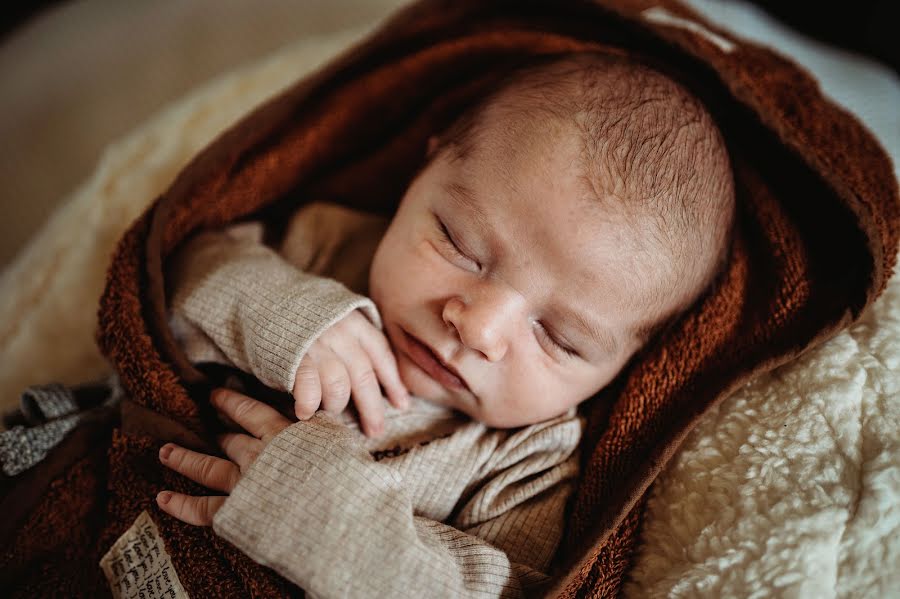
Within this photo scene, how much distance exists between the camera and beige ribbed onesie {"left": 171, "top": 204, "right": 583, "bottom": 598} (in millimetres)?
778

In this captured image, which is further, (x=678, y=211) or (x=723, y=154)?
(x=723, y=154)

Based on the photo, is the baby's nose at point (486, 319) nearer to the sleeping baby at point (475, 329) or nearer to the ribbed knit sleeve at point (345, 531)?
the sleeping baby at point (475, 329)

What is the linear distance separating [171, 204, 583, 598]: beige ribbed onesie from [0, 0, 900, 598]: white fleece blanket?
0.17 m

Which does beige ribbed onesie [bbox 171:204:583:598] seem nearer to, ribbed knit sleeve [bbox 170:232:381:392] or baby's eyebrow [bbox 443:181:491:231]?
ribbed knit sleeve [bbox 170:232:381:392]

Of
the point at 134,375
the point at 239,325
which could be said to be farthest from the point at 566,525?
the point at 134,375

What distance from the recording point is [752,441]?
92 cm

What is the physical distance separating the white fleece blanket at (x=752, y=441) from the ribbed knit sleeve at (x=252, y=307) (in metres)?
0.31

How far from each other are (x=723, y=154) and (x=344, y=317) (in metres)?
0.63

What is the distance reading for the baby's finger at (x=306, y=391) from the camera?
883mm

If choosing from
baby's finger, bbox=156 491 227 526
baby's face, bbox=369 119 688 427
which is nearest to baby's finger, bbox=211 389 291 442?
baby's finger, bbox=156 491 227 526

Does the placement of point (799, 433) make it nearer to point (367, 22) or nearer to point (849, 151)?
point (849, 151)

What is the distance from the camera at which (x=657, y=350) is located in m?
1.05

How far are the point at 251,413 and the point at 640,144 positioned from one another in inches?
26.1

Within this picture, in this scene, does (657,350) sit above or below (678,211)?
below
